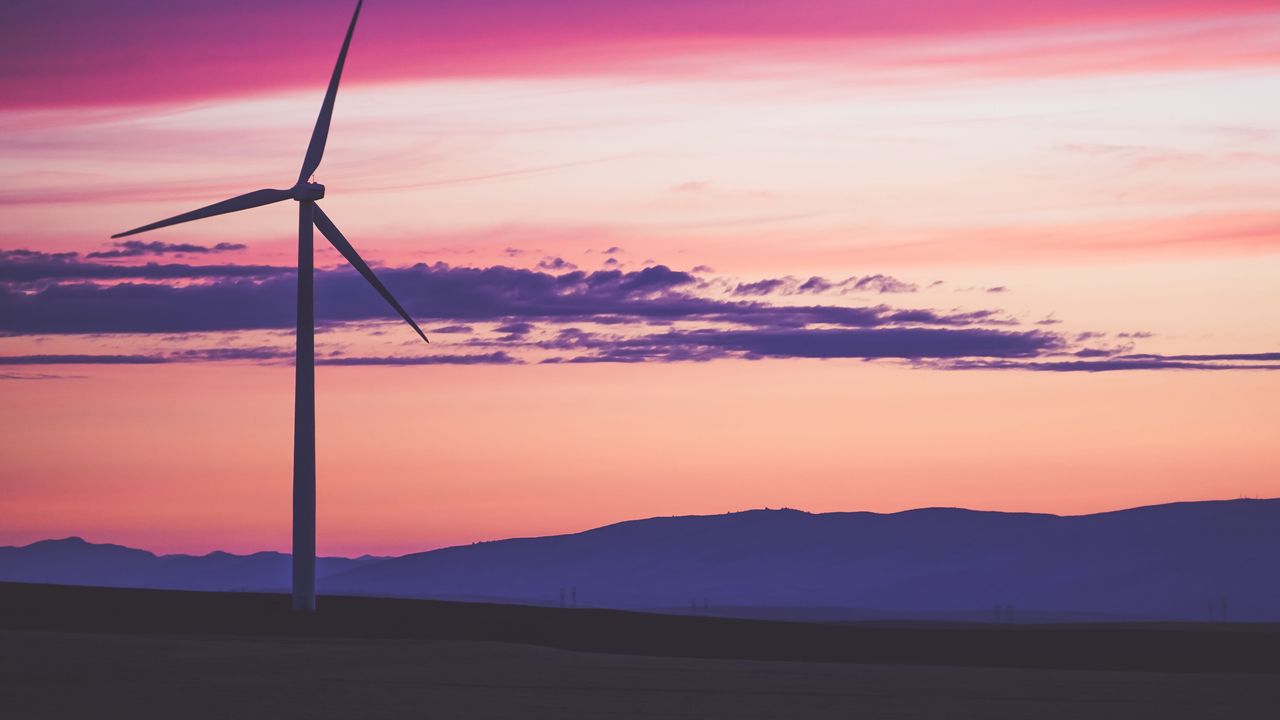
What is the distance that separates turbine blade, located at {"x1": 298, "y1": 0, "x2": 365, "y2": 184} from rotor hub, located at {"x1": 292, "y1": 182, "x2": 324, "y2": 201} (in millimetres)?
413

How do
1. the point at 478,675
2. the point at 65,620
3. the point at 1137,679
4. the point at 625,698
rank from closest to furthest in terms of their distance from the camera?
the point at 625,698
the point at 478,675
the point at 1137,679
the point at 65,620

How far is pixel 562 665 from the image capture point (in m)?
61.9

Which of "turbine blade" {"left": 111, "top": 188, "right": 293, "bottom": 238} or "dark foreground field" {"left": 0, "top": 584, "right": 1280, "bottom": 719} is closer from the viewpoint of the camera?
"dark foreground field" {"left": 0, "top": 584, "right": 1280, "bottom": 719}

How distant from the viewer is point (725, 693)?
5156cm

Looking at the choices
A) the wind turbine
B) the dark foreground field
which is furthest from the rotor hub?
the dark foreground field

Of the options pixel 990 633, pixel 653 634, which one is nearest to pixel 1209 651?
pixel 990 633

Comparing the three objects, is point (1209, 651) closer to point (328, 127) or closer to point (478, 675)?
point (478, 675)

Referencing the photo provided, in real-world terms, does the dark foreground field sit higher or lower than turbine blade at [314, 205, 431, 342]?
lower

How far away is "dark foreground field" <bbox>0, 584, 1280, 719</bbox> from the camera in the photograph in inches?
1837

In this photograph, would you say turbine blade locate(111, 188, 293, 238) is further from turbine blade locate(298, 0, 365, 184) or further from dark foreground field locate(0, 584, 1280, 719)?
dark foreground field locate(0, 584, 1280, 719)

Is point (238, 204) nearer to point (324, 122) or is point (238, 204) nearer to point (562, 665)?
point (324, 122)

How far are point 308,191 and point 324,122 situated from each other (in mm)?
3500

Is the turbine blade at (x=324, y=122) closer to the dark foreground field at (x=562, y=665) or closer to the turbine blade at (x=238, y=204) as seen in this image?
the turbine blade at (x=238, y=204)

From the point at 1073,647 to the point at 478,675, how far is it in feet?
96.3
